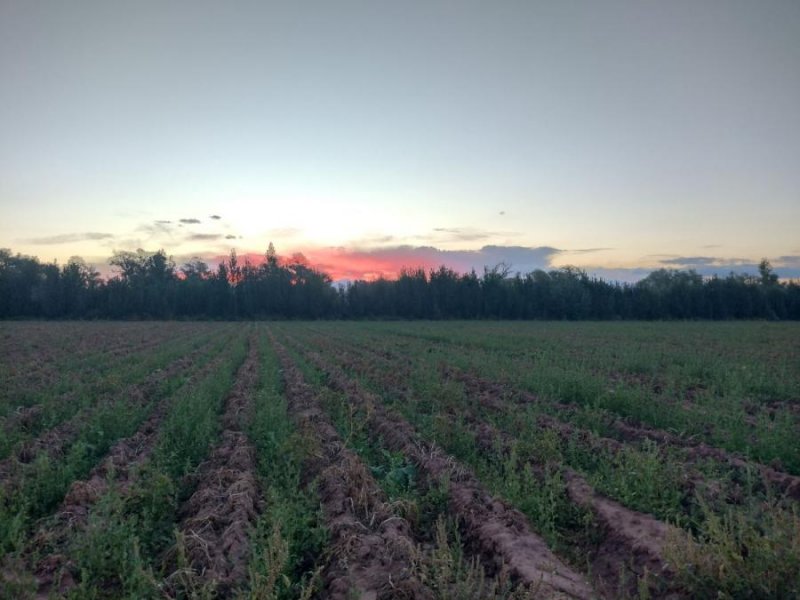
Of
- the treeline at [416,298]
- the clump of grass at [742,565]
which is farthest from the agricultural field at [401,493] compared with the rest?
the treeline at [416,298]

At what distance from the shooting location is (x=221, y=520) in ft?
18.8

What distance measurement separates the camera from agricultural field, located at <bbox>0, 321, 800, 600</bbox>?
445 centimetres

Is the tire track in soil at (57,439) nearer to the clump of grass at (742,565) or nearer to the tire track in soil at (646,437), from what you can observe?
the clump of grass at (742,565)

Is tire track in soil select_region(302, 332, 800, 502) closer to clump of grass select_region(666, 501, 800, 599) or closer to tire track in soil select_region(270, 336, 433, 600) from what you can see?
clump of grass select_region(666, 501, 800, 599)

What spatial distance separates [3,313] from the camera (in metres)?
77.1

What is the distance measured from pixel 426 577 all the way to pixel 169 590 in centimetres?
214

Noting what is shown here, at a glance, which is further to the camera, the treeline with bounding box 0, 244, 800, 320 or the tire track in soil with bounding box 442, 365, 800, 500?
the treeline with bounding box 0, 244, 800, 320

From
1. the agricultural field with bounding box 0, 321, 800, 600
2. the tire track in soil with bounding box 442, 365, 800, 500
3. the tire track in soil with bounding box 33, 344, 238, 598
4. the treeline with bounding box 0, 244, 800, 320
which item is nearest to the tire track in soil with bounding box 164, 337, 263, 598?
the agricultural field with bounding box 0, 321, 800, 600

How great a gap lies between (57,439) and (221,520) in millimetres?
4697

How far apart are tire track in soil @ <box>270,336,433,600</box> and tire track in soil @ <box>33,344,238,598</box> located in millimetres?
2237

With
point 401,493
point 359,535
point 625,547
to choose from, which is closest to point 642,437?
point 625,547

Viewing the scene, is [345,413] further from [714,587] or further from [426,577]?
[714,587]

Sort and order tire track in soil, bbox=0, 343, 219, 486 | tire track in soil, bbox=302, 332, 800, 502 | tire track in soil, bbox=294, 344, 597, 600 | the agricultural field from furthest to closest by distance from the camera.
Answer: tire track in soil, bbox=0, 343, 219, 486, tire track in soil, bbox=302, 332, 800, 502, tire track in soil, bbox=294, 344, 597, 600, the agricultural field

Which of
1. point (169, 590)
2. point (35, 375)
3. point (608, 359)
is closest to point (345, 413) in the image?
point (169, 590)
